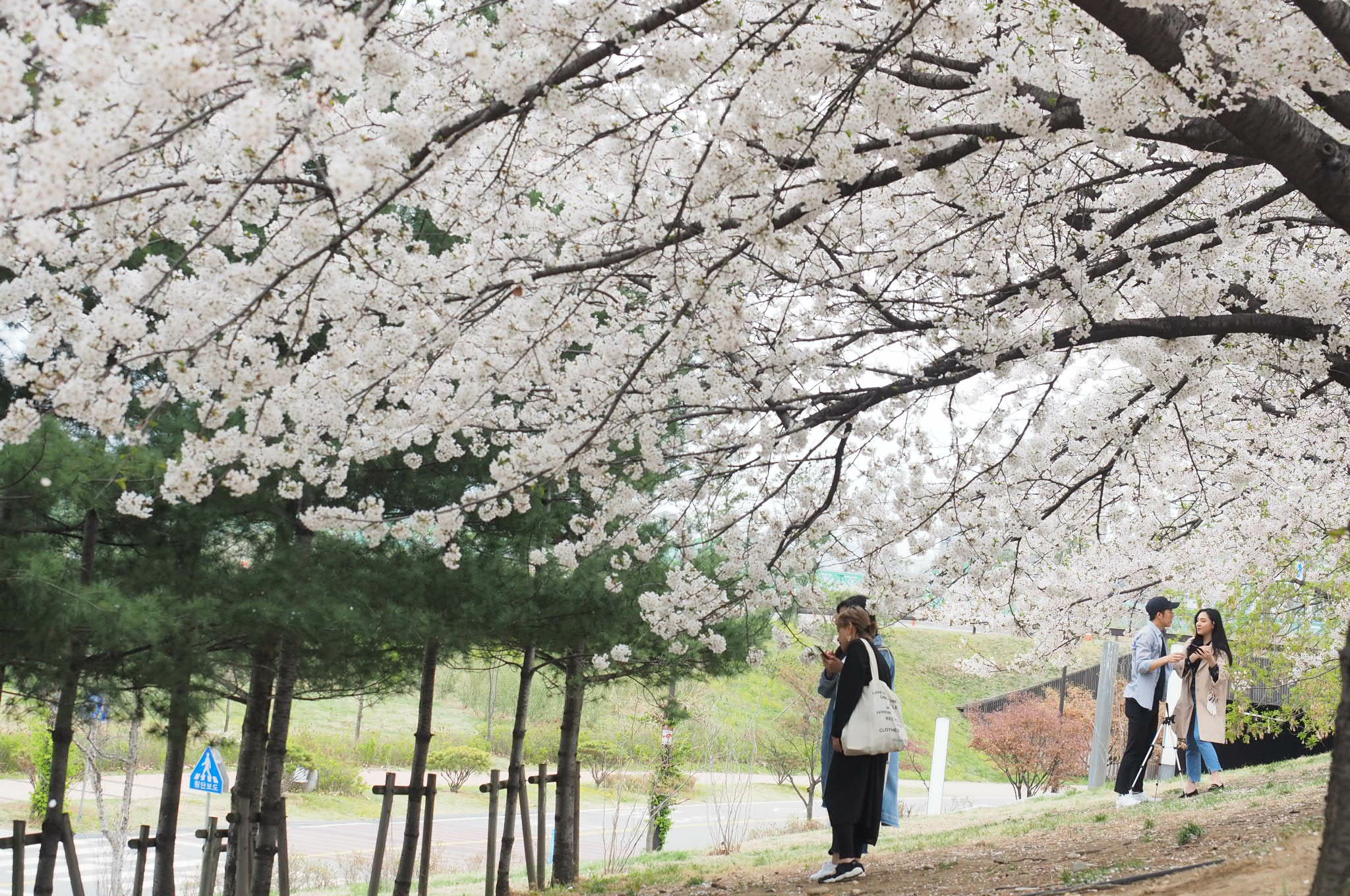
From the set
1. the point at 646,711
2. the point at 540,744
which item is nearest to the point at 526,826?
the point at 646,711

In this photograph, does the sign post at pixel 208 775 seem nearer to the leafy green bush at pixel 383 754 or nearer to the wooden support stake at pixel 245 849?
the wooden support stake at pixel 245 849

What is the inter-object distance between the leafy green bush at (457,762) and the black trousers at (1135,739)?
2128 centimetres

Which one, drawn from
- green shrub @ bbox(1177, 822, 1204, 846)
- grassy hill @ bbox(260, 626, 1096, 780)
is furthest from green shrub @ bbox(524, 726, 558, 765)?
green shrub @ bbox(1177, 822, 1204, 846)

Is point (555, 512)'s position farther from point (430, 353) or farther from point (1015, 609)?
point (1015, 609)

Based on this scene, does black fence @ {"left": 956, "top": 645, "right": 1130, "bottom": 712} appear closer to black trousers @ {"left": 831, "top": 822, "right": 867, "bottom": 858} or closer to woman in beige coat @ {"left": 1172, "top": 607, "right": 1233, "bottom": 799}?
woman in beige coat @ {"left": 1172, "top": 607, "right": 1233, "bottom": 799}

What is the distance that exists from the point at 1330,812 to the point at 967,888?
2.87m

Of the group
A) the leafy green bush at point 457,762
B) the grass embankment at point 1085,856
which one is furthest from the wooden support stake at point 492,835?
the leafy green bush at point 457,762

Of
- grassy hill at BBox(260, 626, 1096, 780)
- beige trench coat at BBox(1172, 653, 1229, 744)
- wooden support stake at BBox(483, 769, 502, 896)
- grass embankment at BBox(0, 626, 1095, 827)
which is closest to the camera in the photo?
beige trench coat at BBox(1172, 653, 1229, 744)

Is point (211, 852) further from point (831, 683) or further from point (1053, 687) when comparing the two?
point (1053, 687)

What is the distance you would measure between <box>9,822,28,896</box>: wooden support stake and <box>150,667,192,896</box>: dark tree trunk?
0.90 metres

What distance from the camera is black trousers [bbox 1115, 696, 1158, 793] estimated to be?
26.2 feet

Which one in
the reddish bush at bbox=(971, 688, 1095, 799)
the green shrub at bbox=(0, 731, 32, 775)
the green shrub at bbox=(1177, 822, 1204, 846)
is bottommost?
the green shrub at bbox=(0, 731, 32, 775)

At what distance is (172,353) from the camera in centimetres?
350

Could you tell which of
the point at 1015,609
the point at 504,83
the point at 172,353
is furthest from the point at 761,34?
the point at 1015,609
